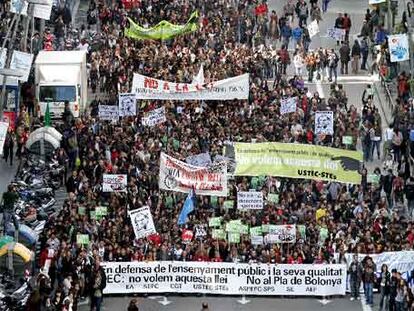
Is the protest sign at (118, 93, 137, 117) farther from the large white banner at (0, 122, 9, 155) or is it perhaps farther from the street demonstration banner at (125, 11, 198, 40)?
the street demonstration banner at (125, 11, 198, 40)

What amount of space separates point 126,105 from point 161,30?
837cm

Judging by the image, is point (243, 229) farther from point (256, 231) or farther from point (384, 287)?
point (384, 287)

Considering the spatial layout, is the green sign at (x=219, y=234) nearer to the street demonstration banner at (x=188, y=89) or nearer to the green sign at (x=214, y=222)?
the green sign at (x=214, y=222)

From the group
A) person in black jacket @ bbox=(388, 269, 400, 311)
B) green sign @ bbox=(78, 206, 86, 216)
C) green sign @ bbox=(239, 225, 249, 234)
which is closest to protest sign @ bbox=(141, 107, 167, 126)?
green sign @ bbox=(78, 206, 86, 216)

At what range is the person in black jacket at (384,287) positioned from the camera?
4928 cm

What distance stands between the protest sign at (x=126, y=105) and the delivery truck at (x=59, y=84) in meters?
3.70

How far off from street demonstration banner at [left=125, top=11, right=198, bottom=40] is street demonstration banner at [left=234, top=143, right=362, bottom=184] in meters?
14.4

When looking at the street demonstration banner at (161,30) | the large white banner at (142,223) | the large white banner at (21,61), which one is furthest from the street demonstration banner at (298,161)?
the street demonstration banner at (161,30)

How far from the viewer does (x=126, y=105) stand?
2361 inches

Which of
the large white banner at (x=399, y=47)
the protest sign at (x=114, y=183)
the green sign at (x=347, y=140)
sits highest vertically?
the large white banner at (x=399, y=47)

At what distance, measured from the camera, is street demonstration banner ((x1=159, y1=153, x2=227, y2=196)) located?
175ft

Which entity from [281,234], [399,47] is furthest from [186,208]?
[399,47]

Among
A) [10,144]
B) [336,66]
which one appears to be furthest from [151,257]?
[336,66]

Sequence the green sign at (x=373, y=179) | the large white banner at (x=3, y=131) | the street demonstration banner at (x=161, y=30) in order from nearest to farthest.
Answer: the green sign at (x=373, y=179)
the large white banner at (x=3, y=131)
the street demonstration banner at (x=161, y=30)
